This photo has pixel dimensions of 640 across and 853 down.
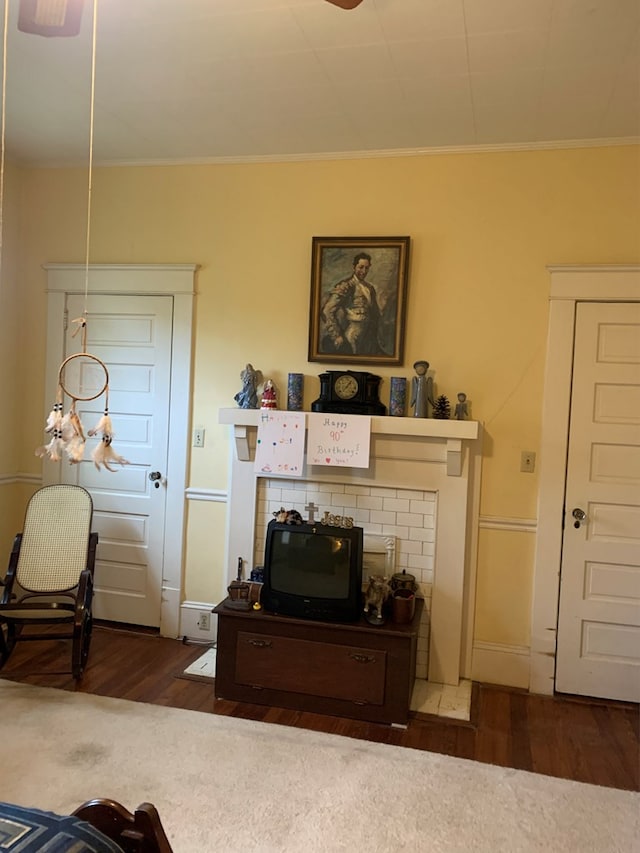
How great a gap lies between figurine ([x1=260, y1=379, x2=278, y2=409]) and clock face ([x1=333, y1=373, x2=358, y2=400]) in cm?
35

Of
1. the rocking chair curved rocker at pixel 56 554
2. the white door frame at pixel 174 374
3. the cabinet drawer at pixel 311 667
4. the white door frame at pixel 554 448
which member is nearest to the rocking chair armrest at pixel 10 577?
the rocking chair curved rocker at pixel 56 554

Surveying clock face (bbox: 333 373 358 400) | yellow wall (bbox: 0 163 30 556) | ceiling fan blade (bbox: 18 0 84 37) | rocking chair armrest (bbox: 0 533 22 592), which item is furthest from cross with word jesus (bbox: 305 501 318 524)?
ceiling fan blade (bbox: 18 0 84 37)

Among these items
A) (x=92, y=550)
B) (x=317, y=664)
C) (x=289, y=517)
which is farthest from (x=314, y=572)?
(x=92, y=550)

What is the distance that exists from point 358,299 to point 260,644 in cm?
Answer: 186

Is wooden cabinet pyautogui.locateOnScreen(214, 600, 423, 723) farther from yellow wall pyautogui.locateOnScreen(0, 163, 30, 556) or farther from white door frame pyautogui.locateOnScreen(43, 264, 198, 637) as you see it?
yellow wall pyautogui.locateOnScreen(0, 163, 30, 556)

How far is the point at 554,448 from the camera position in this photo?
3100mm

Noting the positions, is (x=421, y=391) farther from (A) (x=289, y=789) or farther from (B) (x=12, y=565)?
(B) (x=12, y=565)

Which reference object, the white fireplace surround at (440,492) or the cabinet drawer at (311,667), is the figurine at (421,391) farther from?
the cabinet drawer at (311,667)

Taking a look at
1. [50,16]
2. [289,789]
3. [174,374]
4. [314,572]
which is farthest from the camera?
[174,374]

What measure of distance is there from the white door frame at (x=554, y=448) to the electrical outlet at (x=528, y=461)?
0.05 m

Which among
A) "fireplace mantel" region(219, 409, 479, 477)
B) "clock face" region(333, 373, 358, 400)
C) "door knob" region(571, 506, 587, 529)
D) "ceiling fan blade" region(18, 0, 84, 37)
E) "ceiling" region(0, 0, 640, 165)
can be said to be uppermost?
"ceiling" region(0, 0, 640, 165)

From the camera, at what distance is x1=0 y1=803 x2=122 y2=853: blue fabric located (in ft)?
3.79

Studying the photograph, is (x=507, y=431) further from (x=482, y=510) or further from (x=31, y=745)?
(x=31, y=745)

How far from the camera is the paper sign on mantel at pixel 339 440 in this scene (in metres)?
3.14
